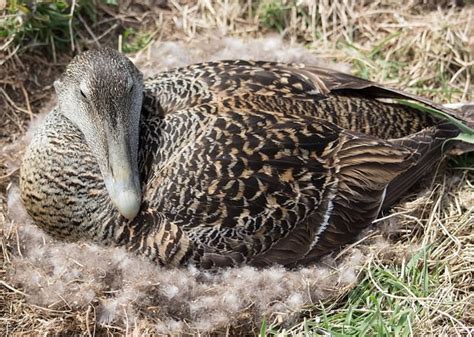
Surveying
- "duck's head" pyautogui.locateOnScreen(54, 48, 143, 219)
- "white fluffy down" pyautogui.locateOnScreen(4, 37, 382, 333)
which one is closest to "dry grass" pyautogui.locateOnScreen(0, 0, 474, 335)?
"white fluffy down" pyautogui.locateOnScreen(4, 37, 382, 333)

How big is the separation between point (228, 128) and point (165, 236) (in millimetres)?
529

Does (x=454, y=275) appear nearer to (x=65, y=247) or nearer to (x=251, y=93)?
(x=251, y=93)

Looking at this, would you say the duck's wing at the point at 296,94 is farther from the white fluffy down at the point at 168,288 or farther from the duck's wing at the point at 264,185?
the white fluffy down at the point at 168,288

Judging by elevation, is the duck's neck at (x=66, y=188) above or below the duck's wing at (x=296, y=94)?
below

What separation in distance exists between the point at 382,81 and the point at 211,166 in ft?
4.92

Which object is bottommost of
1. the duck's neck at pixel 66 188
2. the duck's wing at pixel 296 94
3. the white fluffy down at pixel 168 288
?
the white fluffy down at pixel 168 288

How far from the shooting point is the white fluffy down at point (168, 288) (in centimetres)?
311

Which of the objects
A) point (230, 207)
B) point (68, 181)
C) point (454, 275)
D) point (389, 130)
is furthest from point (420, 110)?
point (68, 181)

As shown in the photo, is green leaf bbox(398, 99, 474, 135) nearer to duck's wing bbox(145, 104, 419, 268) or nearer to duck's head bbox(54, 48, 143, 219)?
duck's wing bbox(145, 104, 419, 268)

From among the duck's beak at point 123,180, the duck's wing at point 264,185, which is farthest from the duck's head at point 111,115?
the duck's wing at point 264,185

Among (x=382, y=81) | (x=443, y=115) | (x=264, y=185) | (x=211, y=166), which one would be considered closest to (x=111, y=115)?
(x=211, y=166)

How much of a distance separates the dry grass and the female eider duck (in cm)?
21

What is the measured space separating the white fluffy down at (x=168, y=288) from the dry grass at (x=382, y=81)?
0.04 m

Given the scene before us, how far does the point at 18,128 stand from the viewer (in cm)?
406
